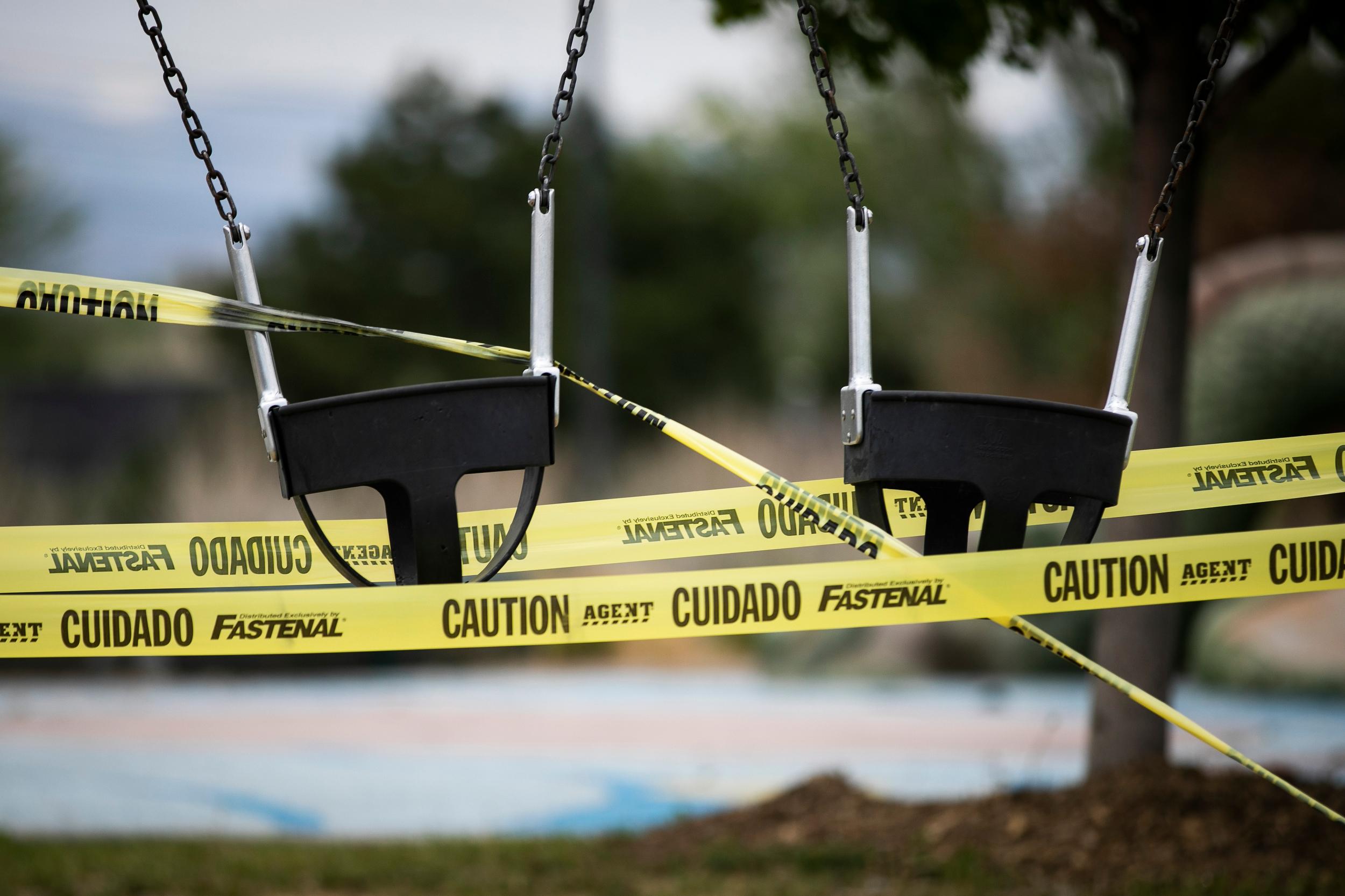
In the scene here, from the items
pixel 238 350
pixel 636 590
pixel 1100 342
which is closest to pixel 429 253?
pixel 238 350

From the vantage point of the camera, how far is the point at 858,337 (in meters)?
2.32

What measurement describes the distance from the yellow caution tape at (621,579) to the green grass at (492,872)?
165cm

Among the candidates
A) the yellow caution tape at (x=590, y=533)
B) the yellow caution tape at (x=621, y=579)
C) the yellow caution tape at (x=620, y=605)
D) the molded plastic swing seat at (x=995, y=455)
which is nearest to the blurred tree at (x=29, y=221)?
the yellow caution tape at (x=590, y=533)

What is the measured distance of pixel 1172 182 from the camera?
91.0 inches

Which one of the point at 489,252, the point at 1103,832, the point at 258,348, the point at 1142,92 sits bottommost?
the point at 1103,832

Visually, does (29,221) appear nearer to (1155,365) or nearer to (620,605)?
(1155,365)

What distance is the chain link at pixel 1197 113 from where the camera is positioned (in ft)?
7.56

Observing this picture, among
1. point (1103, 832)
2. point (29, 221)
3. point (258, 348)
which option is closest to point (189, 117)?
point (258, 348)

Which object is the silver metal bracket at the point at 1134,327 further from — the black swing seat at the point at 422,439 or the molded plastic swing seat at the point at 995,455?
the black swing seat at the point at 422,439

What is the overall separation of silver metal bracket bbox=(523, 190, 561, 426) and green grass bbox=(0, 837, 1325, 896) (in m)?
2.21

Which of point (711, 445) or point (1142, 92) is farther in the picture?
point (1142, 92)

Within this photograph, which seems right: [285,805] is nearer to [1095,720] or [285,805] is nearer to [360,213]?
[1095,720]

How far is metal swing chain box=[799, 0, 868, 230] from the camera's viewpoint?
2.29 meters

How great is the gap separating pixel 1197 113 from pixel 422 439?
63.5 inches
